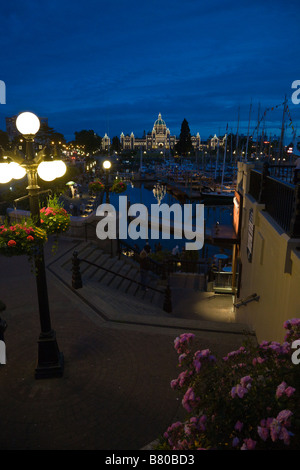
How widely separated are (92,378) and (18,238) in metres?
3.44

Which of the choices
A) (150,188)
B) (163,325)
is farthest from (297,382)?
(150,188)

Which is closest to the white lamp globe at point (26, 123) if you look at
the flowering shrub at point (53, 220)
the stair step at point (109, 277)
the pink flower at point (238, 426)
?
the flowering shrub at point (53, 220)

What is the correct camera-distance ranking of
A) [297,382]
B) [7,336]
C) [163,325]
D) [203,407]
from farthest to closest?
1. [163,325]
2. [7,336]
3. [203,407]
4. [297,382]

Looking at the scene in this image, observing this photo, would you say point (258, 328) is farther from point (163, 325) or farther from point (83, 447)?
point (83, 447)

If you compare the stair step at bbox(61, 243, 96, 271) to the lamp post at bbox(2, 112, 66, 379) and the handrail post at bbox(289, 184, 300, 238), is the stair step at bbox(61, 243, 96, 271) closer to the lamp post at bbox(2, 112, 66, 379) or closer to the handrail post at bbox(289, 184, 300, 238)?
the lamp post at bbox(2, 112, 66, 379)

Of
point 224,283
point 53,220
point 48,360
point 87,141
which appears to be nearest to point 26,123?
point 53,220

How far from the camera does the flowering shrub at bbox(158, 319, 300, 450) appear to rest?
2.86 metres

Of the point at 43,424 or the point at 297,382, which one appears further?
the point at 43,424

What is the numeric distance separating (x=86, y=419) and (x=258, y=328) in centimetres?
500

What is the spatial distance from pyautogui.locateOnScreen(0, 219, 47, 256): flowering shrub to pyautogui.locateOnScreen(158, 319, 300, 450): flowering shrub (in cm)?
343

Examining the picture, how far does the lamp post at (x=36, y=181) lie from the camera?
5.70m

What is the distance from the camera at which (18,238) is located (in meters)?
5.62

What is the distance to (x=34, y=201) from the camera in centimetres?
606

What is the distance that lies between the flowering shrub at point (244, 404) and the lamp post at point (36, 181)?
3728 mm
